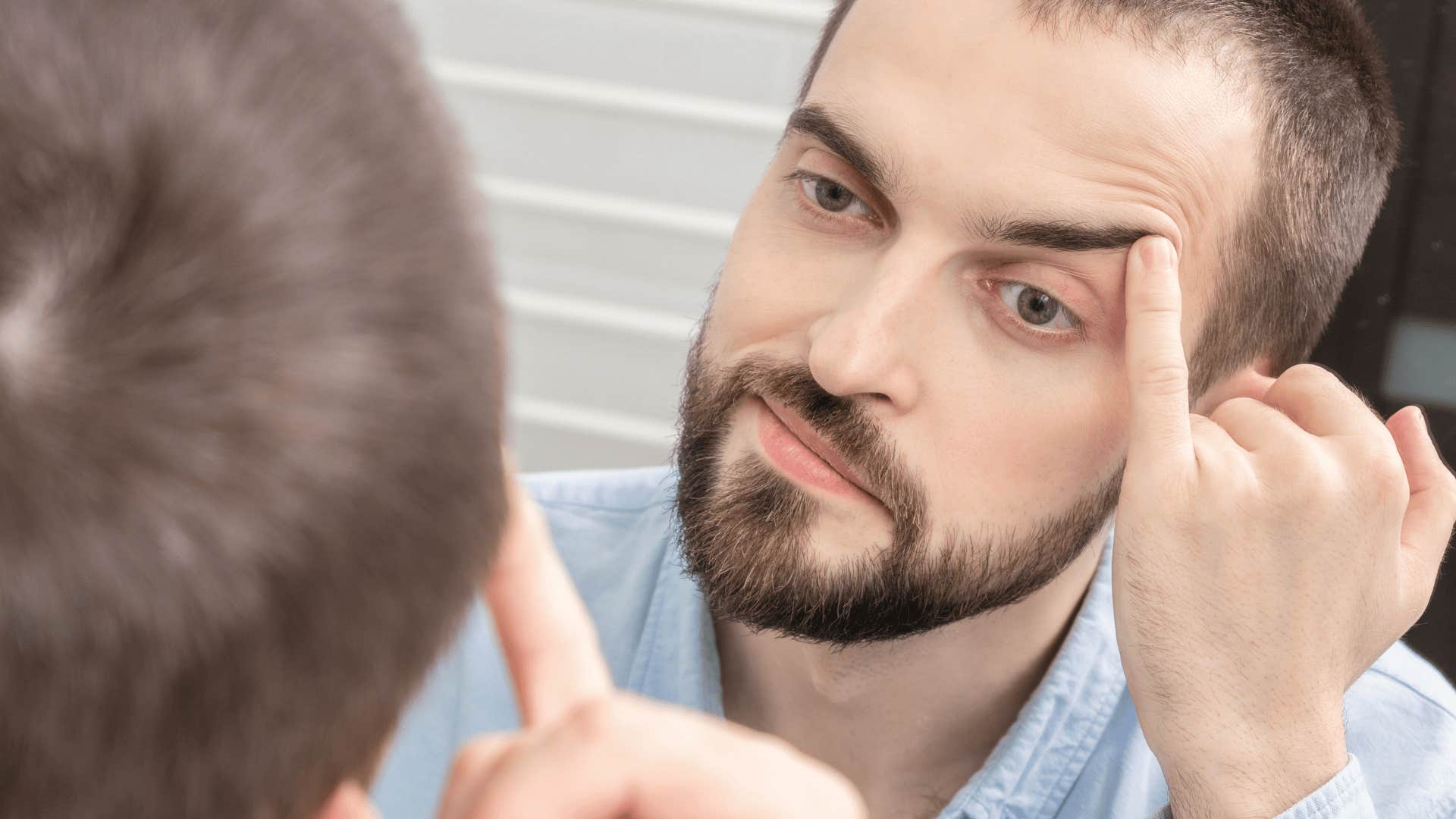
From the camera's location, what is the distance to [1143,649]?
3.59 feet

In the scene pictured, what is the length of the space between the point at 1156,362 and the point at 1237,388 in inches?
10.9

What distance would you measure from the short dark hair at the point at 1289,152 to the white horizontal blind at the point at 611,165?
0.76 metres

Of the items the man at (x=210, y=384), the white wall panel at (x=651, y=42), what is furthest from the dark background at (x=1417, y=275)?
the man at (x=210, y=384)

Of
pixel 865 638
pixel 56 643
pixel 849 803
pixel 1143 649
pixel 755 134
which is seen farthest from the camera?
pixel 755 134

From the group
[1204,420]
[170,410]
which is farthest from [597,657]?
[1204,420]

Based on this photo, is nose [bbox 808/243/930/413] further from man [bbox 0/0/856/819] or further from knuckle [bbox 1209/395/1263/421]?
man [bbox 0/0/856/819]

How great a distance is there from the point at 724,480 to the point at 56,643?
2.85 ft

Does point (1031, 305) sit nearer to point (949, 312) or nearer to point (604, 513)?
point (949, 312)

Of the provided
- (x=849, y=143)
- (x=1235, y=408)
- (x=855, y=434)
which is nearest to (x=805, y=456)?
(x=855, y=434)

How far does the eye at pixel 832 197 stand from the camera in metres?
1.21

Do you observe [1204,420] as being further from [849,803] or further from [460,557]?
[460,557]

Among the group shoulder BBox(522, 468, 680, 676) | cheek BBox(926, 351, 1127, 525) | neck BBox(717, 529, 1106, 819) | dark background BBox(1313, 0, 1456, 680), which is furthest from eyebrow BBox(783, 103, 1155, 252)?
dark background BBox(1313, 0, 1456, 680)

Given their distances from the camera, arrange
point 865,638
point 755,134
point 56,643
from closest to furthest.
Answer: point 56,643 → point 865,638 → point 755,134

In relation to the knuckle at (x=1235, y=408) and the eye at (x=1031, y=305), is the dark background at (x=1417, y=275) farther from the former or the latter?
the eye at (x=1031, y=305)
